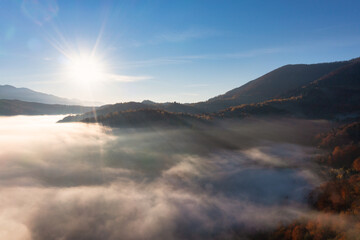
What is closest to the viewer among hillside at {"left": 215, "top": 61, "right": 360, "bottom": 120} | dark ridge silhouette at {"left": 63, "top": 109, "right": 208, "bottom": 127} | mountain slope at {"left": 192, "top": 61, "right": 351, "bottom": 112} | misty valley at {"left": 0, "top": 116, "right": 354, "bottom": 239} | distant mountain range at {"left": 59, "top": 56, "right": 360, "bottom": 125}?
misty valley at {"left": 0, "top": 116, "right": 354, "bottom": 239}

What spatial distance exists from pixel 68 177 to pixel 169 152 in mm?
24298

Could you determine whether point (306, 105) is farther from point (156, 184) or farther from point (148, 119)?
point (156, 184)

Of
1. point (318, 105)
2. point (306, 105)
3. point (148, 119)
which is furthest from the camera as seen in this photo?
point (306, 105)

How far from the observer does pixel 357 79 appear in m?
111

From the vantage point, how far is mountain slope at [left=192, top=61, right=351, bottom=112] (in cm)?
15038

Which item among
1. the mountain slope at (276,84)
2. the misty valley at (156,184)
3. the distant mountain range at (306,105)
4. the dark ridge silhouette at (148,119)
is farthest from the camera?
the mountain slope at (276,84)

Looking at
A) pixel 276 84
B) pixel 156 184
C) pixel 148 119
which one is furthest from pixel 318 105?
pixel 276 84

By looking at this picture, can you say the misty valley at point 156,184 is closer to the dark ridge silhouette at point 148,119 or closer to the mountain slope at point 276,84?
the dark ridge silhouette at point 148,119

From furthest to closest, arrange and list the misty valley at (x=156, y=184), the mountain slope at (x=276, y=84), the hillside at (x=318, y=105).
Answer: the mountain slope at (x=276, y=84)
the hillside at (x=318, y=105)
the misty valley at (x=156, y=184)

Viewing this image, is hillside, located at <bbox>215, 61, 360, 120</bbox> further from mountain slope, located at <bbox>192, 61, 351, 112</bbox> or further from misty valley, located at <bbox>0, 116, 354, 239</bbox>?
mountain slope, located at <bbox>192, 61, 351, 112</bbox>

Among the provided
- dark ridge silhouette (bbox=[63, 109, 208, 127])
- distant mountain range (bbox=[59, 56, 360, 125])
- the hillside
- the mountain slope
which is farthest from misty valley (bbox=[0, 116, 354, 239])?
Result: the mountain slope

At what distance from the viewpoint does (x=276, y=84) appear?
175 meters

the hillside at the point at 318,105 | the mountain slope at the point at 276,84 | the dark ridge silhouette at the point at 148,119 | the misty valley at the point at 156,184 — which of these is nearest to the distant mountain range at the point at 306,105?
the hillside at the point at 318,105

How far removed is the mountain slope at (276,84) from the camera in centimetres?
15038
